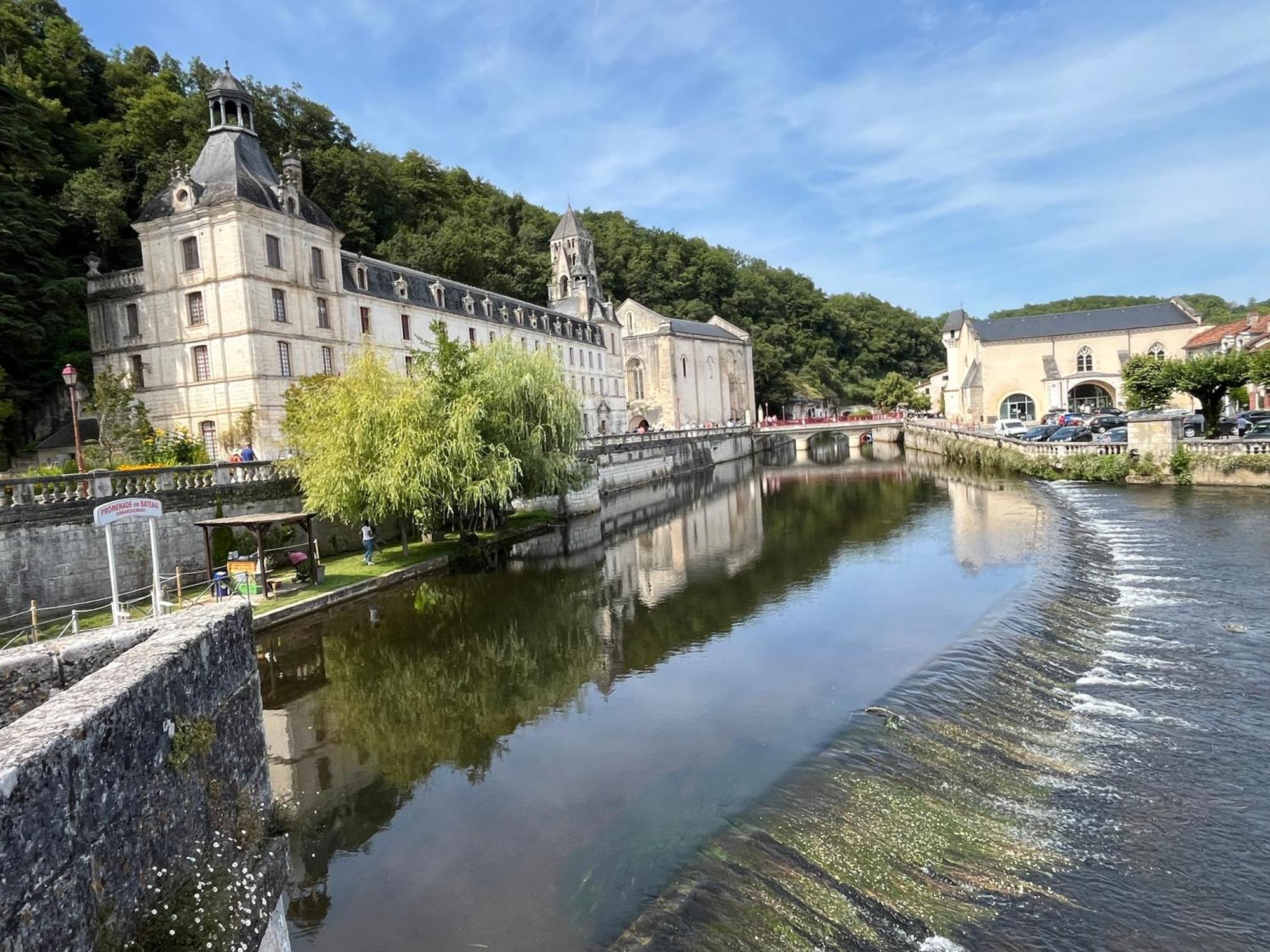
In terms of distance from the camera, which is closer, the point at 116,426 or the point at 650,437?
the point at 116,426

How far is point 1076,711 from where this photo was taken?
9.94 m

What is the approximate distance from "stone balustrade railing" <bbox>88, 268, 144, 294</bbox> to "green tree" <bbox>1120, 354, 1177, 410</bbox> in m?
45.7

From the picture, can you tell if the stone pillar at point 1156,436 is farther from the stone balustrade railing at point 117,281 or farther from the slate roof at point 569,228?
the slate roof at point 569,228

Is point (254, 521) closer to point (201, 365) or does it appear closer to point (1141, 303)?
point (201, 365)

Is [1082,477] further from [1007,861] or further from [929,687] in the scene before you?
[1007,861]

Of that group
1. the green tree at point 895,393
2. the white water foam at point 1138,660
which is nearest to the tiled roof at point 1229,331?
the green tree at point 895,393

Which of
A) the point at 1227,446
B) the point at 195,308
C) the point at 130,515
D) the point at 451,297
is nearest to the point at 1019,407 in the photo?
the point at 1227,446

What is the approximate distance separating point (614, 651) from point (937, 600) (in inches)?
284

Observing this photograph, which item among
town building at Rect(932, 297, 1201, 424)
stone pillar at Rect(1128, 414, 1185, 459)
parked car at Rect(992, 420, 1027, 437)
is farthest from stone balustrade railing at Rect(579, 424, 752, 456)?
stone pillar at Rect(1128, 414, 1185, 459)

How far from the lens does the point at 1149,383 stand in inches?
1462

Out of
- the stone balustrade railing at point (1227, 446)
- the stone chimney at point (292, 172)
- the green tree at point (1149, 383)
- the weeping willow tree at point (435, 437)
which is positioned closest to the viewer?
the weeping willow tree at point (435, 437)

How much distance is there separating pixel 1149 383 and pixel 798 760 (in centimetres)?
3717

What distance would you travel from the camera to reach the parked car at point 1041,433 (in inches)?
1622

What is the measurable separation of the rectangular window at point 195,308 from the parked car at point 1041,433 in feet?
130
